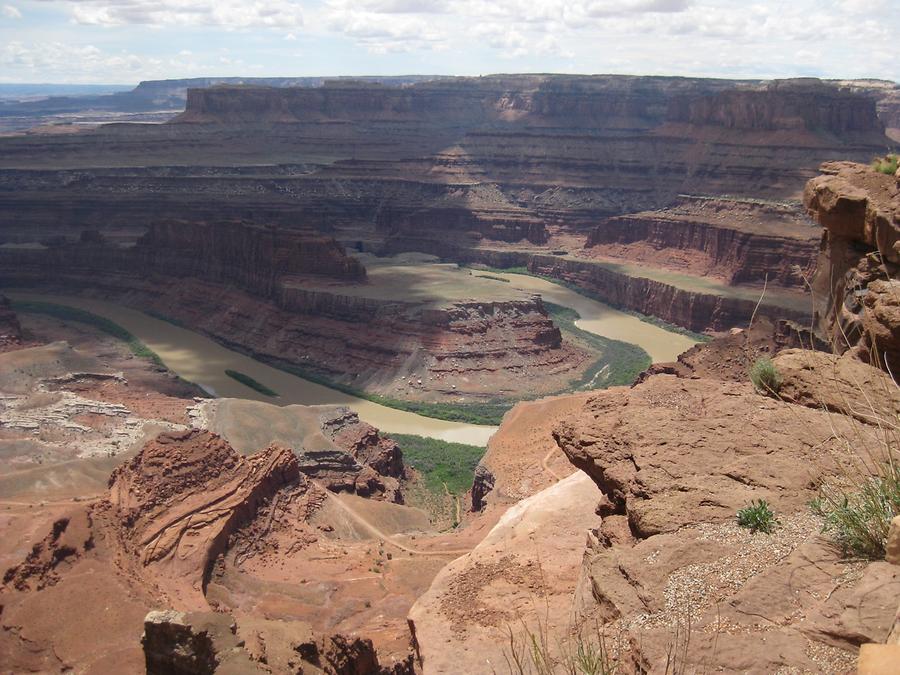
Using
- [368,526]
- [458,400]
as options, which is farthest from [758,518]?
[458,400]

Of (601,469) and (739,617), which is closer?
(739,617)

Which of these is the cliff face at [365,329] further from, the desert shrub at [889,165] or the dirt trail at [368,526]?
the desert shrub at [889,165]

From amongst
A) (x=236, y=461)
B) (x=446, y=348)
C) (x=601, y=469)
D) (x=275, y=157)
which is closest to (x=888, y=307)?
(x=601, y=469)

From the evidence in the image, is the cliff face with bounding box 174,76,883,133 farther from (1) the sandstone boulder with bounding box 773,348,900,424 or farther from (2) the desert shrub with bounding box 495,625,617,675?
A: (2) the desert shrub with bounding box 495,625,617,675

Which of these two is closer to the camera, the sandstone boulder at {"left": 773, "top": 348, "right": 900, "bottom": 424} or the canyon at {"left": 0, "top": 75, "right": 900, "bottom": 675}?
the canyon at {"left": 0, "top": 75, "right": 900, "bottom": 675}

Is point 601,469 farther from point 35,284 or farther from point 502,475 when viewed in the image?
point 35,284

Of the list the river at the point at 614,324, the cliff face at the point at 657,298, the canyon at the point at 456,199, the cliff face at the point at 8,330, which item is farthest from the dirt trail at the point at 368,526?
the cliff face at the point at 657,298

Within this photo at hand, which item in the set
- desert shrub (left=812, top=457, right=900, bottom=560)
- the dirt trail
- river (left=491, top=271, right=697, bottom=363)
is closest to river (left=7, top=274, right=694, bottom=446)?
river (left=491, top=271, right=697, bottom=363)
